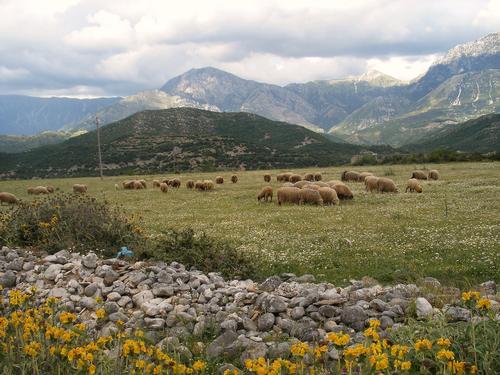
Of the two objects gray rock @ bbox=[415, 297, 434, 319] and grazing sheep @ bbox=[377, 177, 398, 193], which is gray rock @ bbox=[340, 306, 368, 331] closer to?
gray rock @ bbox=[415, 297, 434, 319]

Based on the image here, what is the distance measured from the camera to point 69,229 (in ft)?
44.7

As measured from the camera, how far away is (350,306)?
8.73m

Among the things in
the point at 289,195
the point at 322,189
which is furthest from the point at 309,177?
the point at 322,189

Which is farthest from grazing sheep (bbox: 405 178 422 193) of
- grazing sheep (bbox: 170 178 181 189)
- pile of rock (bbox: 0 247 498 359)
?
grazing sheep (bbox: 170 178 181 189)

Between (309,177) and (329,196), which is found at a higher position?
(329,196)

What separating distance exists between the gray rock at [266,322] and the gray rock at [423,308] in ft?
8.86

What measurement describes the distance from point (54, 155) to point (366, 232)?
187674 millimetres

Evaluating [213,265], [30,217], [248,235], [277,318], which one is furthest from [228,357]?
[248,235]

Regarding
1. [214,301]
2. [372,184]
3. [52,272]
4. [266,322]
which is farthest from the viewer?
[372,184]

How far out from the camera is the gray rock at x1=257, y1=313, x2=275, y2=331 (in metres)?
8.55

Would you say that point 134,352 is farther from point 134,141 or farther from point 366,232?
point 134,141

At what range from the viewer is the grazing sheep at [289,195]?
28906mm

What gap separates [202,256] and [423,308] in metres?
6.19

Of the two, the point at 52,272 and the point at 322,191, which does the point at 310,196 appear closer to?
the point at 322,191
